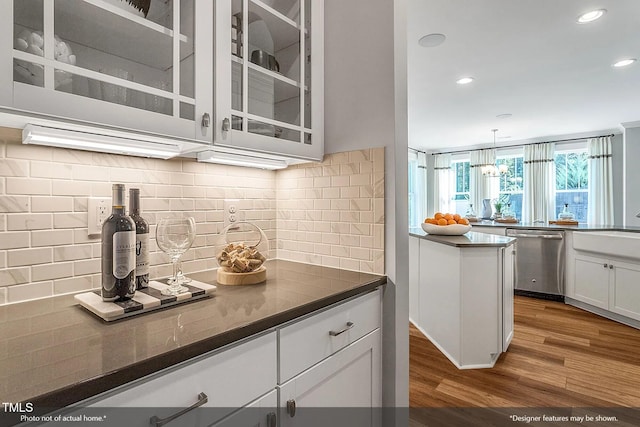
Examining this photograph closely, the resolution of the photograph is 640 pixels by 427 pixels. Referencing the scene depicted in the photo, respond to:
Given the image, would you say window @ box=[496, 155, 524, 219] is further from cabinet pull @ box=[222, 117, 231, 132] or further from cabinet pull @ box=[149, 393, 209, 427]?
cabinet pull @ box=[149, 393, 209, 427]

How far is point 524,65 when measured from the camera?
3260mm

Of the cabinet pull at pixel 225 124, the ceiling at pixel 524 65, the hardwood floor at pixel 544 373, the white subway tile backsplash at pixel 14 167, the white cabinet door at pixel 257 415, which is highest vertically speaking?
the ceiling at pixel 524 65

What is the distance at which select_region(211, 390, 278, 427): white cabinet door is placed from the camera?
77 cm

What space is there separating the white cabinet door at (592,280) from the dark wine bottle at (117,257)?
170 inches

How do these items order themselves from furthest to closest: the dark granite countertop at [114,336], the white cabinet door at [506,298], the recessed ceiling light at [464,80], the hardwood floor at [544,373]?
the recessed ceiling light at [464,80], the white cabinet door at [506,298], the hardwood floor at [544,373], the dark granite countertop at [114,336]

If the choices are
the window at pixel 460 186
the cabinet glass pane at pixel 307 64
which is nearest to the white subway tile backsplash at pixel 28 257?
the cabinet glass pane at pixel 307 64

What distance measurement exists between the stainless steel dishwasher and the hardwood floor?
3.04 ft

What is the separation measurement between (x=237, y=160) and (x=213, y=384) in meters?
0.89

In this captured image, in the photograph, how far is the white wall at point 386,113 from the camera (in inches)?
53.7

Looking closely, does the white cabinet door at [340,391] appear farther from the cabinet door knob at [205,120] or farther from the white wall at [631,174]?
the white wall at [631,174]

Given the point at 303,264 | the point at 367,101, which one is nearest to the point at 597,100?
the point at 367,101

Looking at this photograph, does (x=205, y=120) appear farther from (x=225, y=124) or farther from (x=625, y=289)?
(x=625, y=289)

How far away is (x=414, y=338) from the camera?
291 centimetres

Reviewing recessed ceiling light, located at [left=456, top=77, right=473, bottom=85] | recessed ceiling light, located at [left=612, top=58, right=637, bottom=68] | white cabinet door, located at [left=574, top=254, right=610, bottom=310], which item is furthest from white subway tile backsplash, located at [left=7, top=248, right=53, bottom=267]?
recessed ceiling light, located at [left=612, top=58, right=637, bottom=68]
